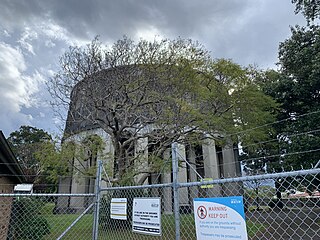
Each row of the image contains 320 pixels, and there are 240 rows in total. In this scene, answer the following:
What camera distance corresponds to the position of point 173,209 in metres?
3.10

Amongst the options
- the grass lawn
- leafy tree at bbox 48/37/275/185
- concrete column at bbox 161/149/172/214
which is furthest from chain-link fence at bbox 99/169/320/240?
leafy tree at bbox 48/37/275/185

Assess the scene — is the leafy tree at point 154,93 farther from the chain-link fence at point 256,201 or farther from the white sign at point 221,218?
the white sign at point 221,218

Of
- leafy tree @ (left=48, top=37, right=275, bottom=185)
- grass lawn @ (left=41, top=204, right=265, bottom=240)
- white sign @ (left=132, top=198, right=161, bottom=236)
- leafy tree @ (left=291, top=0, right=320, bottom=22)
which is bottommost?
grass lawn @ (left=41, top=204, right=265, bottom=240)

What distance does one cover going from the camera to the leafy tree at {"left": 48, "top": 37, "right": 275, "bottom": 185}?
9.63 m

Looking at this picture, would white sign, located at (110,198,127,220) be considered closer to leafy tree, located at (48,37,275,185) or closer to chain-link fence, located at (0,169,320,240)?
chain-link fence, located at (0,169,320,240)

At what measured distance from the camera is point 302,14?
13055mm

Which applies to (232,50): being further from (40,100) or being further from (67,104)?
(40,100)

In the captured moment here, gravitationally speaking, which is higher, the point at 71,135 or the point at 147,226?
the point at 71,135

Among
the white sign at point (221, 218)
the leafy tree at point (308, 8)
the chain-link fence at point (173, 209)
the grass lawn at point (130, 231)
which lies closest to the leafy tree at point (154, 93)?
the grass lawn at point (130, 231)

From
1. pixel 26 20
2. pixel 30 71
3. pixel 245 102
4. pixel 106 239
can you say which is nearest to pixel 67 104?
pixel 30 71

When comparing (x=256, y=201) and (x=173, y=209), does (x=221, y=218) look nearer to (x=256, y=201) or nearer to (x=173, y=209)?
(x=173, y=209)

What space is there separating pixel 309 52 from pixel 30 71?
1451cm

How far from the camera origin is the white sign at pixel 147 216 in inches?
109

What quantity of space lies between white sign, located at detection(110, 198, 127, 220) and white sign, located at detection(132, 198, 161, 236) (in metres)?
0.34
